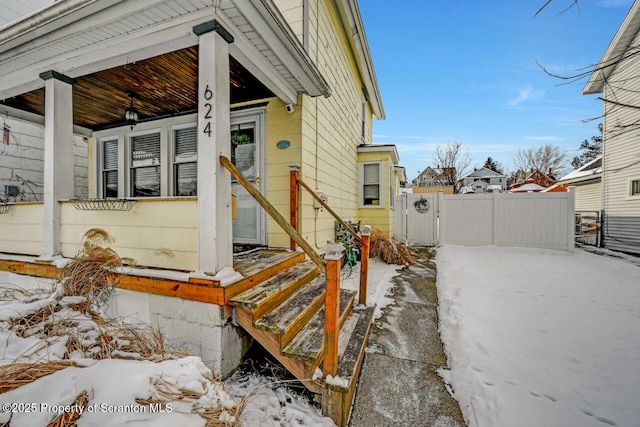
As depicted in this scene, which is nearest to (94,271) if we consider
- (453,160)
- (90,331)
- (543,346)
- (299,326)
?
(90,331)

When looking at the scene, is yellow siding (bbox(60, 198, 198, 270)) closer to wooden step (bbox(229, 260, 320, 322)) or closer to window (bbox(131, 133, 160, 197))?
wooden step (bbox(229, 260, 320, 322))

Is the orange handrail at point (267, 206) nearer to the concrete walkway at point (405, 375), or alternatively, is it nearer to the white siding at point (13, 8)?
the concrete walkway at point (405, 375)

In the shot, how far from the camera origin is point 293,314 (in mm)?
2146


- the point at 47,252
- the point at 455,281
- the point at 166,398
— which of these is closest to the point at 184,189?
the point at 47,252

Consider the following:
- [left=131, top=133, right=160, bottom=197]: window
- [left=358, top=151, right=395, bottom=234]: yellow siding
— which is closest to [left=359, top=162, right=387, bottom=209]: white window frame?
[left=358, top=151, right=395, bottom=234]: yellow siding

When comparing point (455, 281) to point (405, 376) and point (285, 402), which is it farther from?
point (285, 402)

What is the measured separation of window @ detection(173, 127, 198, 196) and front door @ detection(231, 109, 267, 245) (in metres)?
0.81

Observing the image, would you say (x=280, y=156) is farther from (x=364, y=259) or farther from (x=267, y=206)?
(x=364, y=259)

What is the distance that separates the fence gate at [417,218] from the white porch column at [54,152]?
27.0 ft

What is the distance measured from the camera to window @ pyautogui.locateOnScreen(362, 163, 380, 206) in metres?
7.67

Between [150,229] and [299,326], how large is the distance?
1749 millimetres

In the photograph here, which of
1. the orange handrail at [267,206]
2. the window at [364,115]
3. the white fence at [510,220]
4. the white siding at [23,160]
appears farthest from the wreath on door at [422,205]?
the white siding at [23,160]

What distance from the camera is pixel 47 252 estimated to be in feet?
9.16

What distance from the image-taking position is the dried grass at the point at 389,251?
5.79m
